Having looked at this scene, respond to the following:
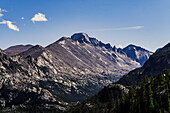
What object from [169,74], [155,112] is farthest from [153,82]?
[155,112]

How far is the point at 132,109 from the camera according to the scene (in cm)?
16600

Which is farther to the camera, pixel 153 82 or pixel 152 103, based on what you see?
pixel 153 82

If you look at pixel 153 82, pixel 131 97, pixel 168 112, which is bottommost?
pixel 168 112

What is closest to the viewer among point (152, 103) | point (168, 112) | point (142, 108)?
point (168, 112)

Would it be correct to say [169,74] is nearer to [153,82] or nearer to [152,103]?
[153,82]

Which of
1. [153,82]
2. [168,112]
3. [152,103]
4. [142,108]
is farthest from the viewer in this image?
[153,82]

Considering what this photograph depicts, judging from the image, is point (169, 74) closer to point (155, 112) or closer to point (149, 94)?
point (149, 94)

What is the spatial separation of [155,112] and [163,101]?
12419 millimetres

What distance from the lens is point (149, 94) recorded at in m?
164

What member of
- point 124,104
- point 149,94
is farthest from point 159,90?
point 124,104

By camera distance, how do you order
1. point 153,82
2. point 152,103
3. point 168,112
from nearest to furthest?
point 168,112
point 152,103
point 153,82

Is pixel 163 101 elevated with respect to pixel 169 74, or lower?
lower

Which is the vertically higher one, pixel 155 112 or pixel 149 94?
pixel 149 94

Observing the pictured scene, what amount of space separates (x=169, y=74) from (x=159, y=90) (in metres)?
39.3
